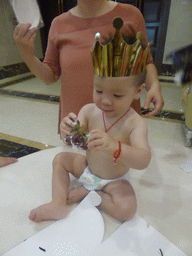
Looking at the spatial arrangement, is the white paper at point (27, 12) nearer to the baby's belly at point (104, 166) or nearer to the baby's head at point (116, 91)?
the baby's head at point (116, 91)

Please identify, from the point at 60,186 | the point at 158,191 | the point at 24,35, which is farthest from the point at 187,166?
the point at 24,35

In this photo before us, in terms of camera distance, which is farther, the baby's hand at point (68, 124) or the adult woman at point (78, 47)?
the adult woman at point (78, 47)

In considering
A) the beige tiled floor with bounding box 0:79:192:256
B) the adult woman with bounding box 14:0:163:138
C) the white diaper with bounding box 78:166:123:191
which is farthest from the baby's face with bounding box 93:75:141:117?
the beige tiled floor with bounding box 0:79:192:256

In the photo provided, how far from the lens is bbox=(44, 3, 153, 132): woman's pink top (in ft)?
2.20

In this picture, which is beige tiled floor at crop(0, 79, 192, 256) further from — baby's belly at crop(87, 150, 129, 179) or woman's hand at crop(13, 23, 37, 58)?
woman's hand at crop(13, 23, 37, 58)

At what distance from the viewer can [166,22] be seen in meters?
1.28

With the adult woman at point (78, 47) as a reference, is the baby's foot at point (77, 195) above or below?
below

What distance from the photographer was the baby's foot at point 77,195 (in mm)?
651

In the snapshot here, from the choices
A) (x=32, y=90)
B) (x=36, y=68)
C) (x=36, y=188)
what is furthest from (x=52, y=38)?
(x=32, y=90)

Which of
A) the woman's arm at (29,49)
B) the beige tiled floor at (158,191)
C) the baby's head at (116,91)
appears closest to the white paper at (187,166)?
the beige tiled floor at (158,191)

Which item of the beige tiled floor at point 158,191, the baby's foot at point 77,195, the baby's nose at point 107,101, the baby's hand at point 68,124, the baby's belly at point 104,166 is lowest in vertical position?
the beige tiled floor at point 158,191

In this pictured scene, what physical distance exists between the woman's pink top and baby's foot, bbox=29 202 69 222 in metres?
0.34

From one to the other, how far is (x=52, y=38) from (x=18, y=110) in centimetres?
114

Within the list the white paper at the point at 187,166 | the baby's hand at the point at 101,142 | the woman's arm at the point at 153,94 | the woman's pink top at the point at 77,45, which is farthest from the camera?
the white paper at the point at 187,166
